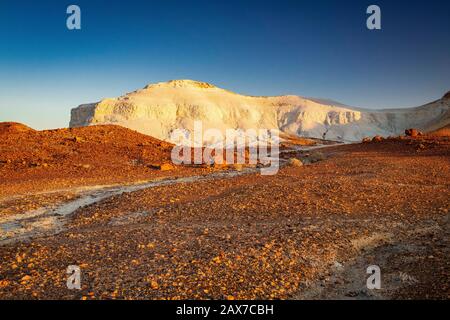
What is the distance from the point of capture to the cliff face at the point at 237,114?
244 ft

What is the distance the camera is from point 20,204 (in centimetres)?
1440

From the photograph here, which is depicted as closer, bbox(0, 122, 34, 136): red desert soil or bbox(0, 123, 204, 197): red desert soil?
bbox(0, 123, 204, 197): red desert soil

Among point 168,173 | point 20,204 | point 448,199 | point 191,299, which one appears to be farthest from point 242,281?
point 168,173

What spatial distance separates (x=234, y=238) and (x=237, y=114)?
271 feet

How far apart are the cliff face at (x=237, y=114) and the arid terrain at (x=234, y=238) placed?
185ft

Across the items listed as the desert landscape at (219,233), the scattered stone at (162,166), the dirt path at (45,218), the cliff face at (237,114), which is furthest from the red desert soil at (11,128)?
the cliff face at (237,114)

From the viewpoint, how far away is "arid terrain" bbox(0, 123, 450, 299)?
6.20 meters

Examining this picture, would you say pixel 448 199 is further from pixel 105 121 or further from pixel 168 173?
pixel 105 121

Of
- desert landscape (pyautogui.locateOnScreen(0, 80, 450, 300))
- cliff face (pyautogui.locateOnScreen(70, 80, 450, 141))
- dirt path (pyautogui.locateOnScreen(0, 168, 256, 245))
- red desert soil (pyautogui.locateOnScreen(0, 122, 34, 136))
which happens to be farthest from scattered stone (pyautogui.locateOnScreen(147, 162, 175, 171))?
cliff face (pyautogui.locateOnScreen(70, 80, 450, 141))

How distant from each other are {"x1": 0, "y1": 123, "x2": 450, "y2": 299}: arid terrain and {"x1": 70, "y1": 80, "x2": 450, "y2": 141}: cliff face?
5645 centimetres

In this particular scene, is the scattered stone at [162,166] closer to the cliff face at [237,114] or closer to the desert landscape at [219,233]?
the desert landscape at [219,233]

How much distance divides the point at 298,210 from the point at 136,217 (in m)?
5.08

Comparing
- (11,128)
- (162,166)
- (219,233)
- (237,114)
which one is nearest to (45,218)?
(219,233)

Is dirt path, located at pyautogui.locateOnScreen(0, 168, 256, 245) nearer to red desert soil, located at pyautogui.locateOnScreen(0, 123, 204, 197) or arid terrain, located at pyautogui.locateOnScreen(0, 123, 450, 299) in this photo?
arid terrain, located at pyautogui.locateOnScreen(0, 123, 450, 299)
